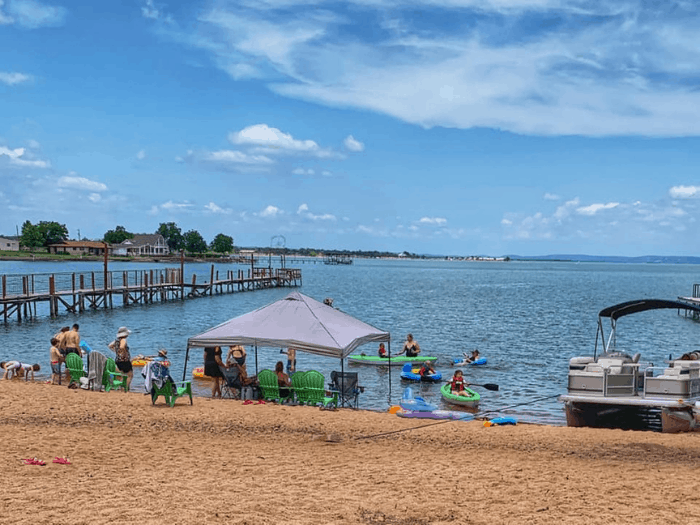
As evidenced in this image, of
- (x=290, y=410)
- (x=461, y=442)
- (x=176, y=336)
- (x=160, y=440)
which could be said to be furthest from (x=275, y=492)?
(x=176, y=336)

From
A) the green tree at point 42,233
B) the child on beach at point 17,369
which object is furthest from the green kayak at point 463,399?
the green tree at point 42,233

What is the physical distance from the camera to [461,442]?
13453 mm

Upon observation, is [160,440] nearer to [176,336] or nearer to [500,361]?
[500,361]

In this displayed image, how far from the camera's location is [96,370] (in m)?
18.4

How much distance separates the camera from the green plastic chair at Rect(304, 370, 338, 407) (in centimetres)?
1673

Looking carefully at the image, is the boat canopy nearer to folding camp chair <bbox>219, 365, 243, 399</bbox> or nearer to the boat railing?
the boat railing

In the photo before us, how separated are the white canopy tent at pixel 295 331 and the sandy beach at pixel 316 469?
4.93ft

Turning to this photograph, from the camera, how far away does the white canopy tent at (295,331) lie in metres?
16.2

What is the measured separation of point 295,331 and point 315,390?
1.49 metres

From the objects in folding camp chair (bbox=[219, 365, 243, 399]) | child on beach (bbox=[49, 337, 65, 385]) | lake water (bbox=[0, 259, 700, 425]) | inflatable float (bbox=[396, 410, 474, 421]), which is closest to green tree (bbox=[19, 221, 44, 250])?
lake water (bbox=[0, 259, 700, 425])

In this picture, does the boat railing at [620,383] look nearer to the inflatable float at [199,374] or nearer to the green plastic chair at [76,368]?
the inflatable float at [199,374]

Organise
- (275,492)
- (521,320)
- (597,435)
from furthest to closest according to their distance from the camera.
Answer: (521,320) → (597,435) → (275,492)

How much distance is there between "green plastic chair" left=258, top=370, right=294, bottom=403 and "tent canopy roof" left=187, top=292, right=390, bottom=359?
0.94 metres

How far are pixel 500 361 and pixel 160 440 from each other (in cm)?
2061
